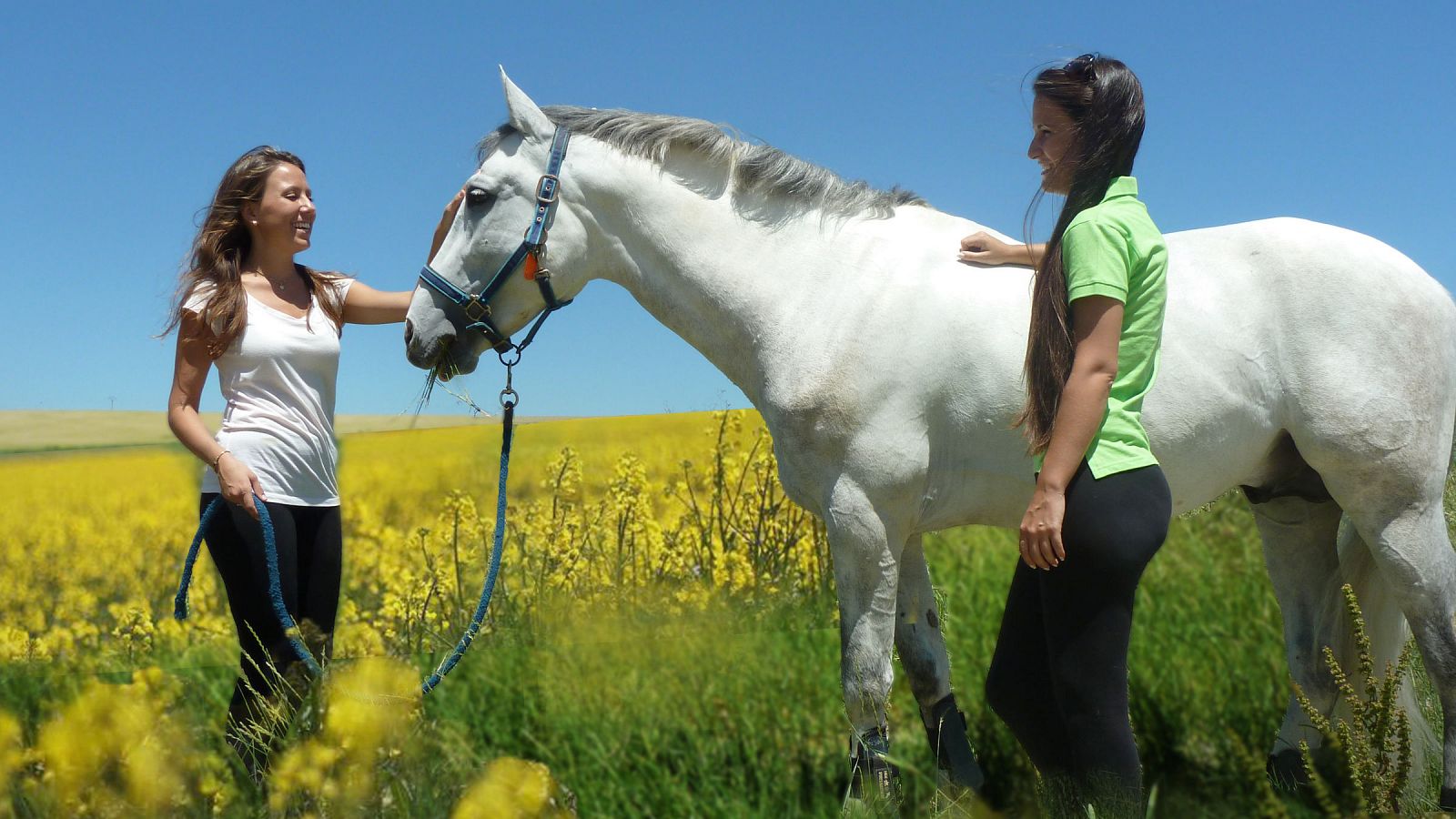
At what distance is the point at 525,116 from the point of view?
2.89 m

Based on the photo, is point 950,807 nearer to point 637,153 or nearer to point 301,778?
point 301,778

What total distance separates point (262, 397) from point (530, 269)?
88cm

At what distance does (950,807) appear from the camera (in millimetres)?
2545

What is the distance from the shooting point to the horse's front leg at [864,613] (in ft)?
8.52

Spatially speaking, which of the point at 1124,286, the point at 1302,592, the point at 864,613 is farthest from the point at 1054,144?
the point at 1302,592

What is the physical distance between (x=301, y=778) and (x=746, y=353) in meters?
1.69

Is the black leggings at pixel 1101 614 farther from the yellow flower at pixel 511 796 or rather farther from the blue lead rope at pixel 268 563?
the blue lead rope at pixel 268 563

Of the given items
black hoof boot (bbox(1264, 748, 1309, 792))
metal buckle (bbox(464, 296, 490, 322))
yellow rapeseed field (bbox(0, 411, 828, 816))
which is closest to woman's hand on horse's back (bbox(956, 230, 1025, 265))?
metal buckle (bbox(464, 296, 490, 322))

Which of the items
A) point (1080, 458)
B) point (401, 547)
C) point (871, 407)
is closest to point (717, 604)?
point (401, 547)

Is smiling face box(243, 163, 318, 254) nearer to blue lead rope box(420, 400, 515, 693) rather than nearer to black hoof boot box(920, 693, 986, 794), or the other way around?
blue lead rope box(420, 400, 515, 693)

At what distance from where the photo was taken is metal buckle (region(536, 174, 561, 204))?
2.82m

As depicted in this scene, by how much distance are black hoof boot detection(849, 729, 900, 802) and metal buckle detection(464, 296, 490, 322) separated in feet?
5.29

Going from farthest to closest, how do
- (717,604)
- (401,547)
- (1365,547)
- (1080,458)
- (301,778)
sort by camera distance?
(401,547) → (717,604) → (1365,547) → (1080,458) → (301,778)

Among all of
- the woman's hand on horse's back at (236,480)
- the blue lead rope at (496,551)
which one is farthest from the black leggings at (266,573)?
the blue lead rope at (496,551)
